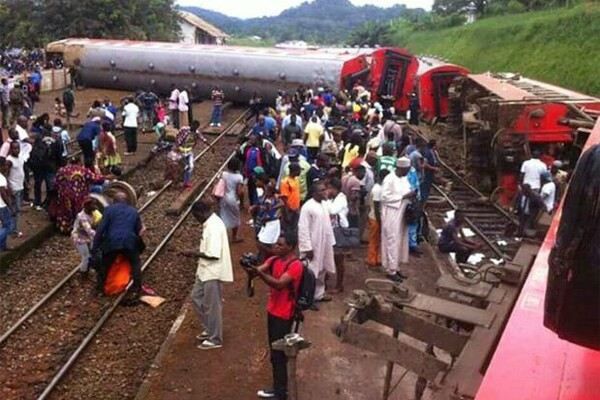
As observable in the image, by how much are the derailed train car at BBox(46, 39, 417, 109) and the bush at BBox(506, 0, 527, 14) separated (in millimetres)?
21576

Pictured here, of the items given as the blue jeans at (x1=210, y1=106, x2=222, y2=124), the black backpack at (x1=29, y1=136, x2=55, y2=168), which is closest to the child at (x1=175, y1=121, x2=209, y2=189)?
the black backpack at (x1=29, y1=136, x2=55, y2=168)

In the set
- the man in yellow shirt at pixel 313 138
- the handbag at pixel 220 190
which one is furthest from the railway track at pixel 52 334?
the man in yellow shirt at pixel 313 138

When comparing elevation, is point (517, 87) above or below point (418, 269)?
above

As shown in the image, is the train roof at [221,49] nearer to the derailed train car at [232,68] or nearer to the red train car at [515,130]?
the derailed train car at [232,68]

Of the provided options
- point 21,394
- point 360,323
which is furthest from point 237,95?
point 360,323

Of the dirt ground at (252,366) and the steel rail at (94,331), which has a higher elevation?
the dirt ground at (252,366)

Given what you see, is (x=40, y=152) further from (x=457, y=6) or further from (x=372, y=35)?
(x=372, y=35)

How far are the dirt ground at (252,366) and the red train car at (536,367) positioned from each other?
109 inches

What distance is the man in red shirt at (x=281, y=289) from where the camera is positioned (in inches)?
209

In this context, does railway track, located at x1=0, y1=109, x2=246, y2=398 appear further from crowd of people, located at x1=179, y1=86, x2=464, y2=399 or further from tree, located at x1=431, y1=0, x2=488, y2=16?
tree, located at x1=431, y1=0, x2=488, y2=16

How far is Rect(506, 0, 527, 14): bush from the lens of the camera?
43.0 m

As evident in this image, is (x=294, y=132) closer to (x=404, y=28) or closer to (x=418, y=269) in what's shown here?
(x=418, y=269)

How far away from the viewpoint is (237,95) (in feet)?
85.1

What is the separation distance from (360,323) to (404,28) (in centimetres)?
7078
